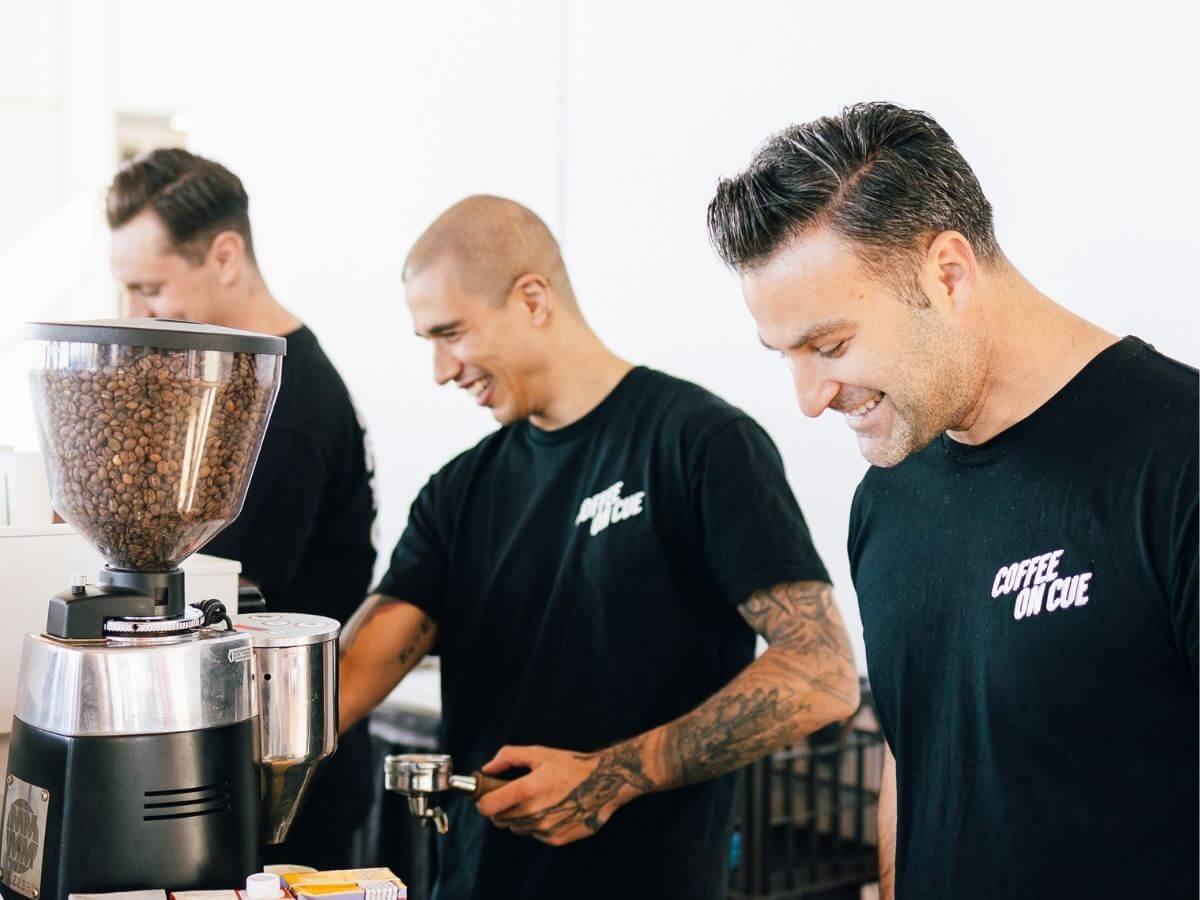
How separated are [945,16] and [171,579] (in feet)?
6.07

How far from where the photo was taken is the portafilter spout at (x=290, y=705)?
124cm

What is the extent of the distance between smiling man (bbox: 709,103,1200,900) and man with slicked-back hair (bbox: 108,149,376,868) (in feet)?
3.03

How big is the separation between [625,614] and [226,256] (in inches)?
40.3

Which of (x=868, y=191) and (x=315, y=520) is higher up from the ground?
(x=868, y=191)

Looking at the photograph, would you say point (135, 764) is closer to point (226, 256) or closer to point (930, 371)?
point (930, 371)

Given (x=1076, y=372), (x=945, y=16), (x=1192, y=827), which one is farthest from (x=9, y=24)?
(x=1192, y=827)

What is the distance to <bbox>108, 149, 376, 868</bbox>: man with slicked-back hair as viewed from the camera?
2.05m

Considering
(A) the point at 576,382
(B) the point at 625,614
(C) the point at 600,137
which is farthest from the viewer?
(C) the point at 600,137

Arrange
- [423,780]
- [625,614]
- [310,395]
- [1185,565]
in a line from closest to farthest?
[1185,565] → [423,780] → [625,614] → [310,395]

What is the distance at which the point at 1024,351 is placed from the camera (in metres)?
1.25

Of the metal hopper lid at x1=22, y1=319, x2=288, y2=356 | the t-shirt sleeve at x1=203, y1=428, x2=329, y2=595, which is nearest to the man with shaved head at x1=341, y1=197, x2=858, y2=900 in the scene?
the t-shirt sleeve at x1=203, y1=428, x2=329, y2=595

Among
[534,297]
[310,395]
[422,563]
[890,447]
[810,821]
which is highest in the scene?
[534,297]

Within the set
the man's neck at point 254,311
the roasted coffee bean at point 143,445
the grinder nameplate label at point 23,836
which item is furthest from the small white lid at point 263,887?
the man's neck at point 254,311

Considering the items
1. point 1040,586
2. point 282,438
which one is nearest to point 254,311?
point 282,438
